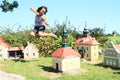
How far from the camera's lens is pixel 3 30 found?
51.1m

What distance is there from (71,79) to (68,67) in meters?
6.85

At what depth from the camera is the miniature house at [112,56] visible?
40.3 m

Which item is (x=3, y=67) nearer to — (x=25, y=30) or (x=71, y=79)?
(x=71, y=79)

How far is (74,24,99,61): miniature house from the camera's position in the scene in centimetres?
4906

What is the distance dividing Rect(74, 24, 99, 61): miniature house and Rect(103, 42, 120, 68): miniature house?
6.42m

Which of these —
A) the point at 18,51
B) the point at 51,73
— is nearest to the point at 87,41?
the point at 18,51

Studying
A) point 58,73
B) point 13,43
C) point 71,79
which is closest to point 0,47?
point 13,43

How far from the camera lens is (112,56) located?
41594mm

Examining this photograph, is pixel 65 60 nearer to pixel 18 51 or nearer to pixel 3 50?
pixel 3 50

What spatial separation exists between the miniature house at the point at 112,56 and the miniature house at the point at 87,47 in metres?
6.42

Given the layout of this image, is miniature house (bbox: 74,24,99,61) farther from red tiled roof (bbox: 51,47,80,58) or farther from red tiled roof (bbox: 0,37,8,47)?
red tiled roof (bbox: 0,37,8,47)

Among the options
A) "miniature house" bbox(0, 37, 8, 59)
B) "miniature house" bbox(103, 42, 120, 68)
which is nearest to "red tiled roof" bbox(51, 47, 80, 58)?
"miniature house" bbox(103, 42, 120, 68)

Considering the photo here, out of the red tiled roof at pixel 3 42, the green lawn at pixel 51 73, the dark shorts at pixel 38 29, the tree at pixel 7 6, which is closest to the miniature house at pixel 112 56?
the green lawn at pixel 51 73

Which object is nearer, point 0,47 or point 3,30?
point 0,47
